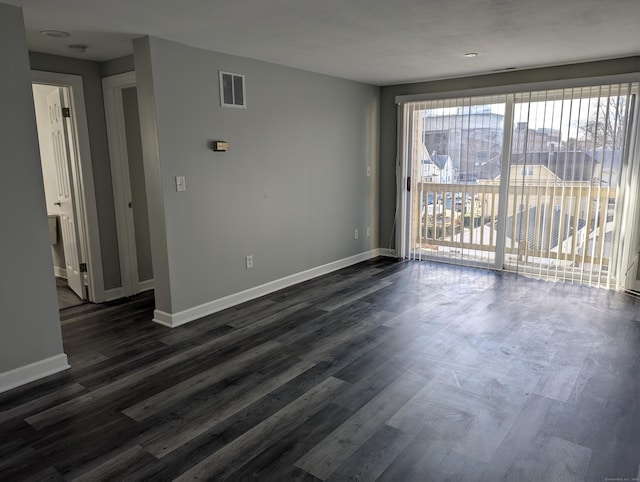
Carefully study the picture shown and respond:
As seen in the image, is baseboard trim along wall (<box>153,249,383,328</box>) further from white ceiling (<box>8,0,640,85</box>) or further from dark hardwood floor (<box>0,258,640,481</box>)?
white ceiling (<box>8,0,640,85</box>)

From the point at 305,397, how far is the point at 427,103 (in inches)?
172

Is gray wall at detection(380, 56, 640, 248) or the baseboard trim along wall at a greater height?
gray wall at detection(380, 56, 640, 248)

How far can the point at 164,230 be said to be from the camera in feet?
12.2

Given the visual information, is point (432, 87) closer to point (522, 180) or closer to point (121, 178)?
point (522, 180)

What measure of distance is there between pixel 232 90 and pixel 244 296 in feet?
6.66

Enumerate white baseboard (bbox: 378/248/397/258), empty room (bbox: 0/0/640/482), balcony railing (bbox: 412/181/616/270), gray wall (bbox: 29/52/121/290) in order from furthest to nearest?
1. white baseboard (bbox: 378/248/397/258)
2. balcony railing (bbox: 412/181/616/270)
3. gray wall (bbox: 29/52/121/290)
4. empty room (bbox: 0/0/640/482)

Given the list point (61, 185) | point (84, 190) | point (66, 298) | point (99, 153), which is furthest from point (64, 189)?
point (66, 298)

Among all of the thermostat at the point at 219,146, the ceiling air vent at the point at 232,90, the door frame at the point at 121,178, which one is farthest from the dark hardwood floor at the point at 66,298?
the ceiling air vent at the point at 232,90

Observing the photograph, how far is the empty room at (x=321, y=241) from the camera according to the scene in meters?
2.34

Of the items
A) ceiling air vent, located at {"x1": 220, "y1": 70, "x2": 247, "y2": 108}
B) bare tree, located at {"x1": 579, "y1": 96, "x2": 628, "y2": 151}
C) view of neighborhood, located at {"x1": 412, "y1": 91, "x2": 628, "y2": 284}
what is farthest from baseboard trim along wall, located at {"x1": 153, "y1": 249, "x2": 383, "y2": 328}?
bare tree, located at {"x1": 579, "y1": 96, "x2": 628, "y2": 151}

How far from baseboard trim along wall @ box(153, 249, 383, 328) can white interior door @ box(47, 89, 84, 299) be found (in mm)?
1348

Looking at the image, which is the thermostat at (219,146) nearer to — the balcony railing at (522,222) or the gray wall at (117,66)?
the gray wall at (117,66)

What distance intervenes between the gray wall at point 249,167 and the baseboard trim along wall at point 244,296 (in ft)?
0.21

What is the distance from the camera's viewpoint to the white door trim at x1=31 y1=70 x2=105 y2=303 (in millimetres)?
4168
